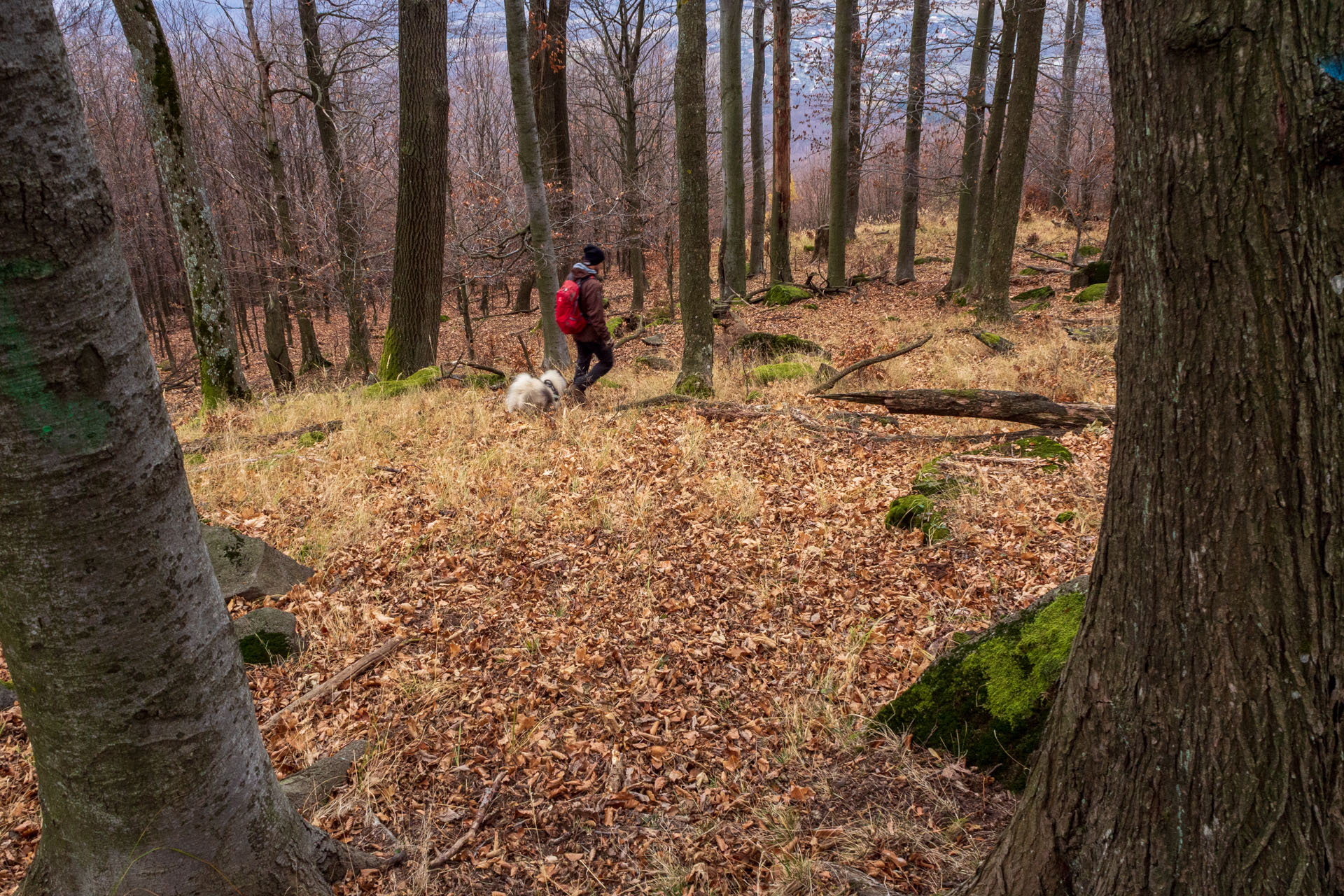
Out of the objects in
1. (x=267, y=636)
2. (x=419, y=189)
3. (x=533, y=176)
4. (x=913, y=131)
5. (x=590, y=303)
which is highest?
(x=913, y=131)

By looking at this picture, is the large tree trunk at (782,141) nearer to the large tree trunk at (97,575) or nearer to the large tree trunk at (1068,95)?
the large tree trunk at (1068,95)

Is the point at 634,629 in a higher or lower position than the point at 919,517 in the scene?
lower

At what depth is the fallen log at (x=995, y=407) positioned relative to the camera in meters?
6.73

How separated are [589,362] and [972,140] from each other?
12787 millimetres

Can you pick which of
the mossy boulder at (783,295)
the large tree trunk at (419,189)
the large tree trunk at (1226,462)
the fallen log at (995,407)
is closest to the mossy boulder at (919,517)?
the fallen log at (995,407)

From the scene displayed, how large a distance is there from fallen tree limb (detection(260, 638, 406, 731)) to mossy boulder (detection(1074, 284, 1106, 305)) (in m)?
14.7

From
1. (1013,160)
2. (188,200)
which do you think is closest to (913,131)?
(1013,160)

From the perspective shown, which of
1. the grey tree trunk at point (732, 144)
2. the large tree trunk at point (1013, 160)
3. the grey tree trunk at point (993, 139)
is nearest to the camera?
the large tree trunk at point (1013, 160)

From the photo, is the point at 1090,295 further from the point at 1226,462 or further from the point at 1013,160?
the point at 1226,462

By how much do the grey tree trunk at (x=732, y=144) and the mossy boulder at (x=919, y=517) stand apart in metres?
9.26

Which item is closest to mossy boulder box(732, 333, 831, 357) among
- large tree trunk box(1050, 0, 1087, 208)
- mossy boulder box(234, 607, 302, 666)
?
mossy boulder box(234, 607, 302, 666)

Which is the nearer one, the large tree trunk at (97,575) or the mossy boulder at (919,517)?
the large tree trunk at (97,575)

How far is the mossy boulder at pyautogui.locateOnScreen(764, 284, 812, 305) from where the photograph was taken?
17.8 m

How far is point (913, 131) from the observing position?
1839 cm
